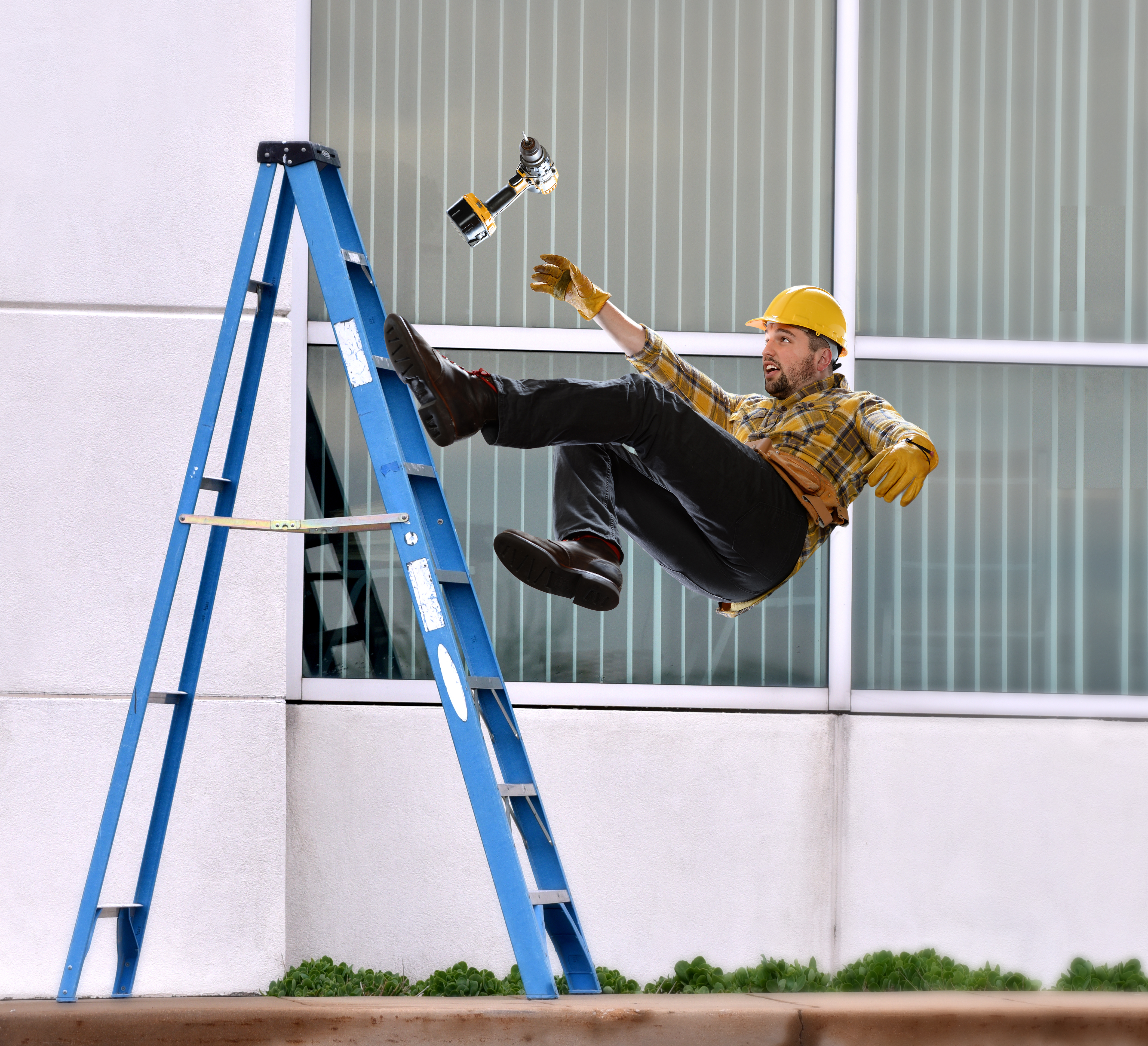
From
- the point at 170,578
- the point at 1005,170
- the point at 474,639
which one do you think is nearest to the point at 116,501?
the point at 170,578

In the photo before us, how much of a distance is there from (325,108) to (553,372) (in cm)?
134

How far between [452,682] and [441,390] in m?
0.71

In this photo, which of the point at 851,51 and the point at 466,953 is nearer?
the point at 466,953

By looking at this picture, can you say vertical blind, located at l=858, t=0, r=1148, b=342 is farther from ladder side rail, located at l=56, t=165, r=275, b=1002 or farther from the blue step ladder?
ladder side rail, located at l=56, t=165, r=275, b=1002

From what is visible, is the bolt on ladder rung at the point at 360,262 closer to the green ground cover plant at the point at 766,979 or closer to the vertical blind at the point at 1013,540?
the vertical blind at the point at 1013,540

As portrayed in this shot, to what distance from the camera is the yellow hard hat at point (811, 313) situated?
350 cm

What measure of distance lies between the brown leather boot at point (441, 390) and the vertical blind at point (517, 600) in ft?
7.51

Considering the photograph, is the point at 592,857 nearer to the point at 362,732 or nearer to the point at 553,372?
the point at 362,732

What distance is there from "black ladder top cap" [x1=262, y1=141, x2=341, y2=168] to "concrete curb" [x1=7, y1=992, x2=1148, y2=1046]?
2.06 m

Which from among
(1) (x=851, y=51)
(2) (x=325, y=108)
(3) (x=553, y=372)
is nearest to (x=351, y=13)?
(2) (x=325, y=108)

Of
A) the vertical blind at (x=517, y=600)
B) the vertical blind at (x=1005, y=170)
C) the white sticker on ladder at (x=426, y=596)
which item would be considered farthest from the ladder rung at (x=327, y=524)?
the vertical blind at (x=1005, y=170)

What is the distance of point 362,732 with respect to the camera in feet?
16.3

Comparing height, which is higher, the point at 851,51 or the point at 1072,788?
the point at 851,51

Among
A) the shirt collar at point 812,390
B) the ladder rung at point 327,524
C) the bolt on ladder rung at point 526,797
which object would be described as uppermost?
the shirt collar at point 812,390
